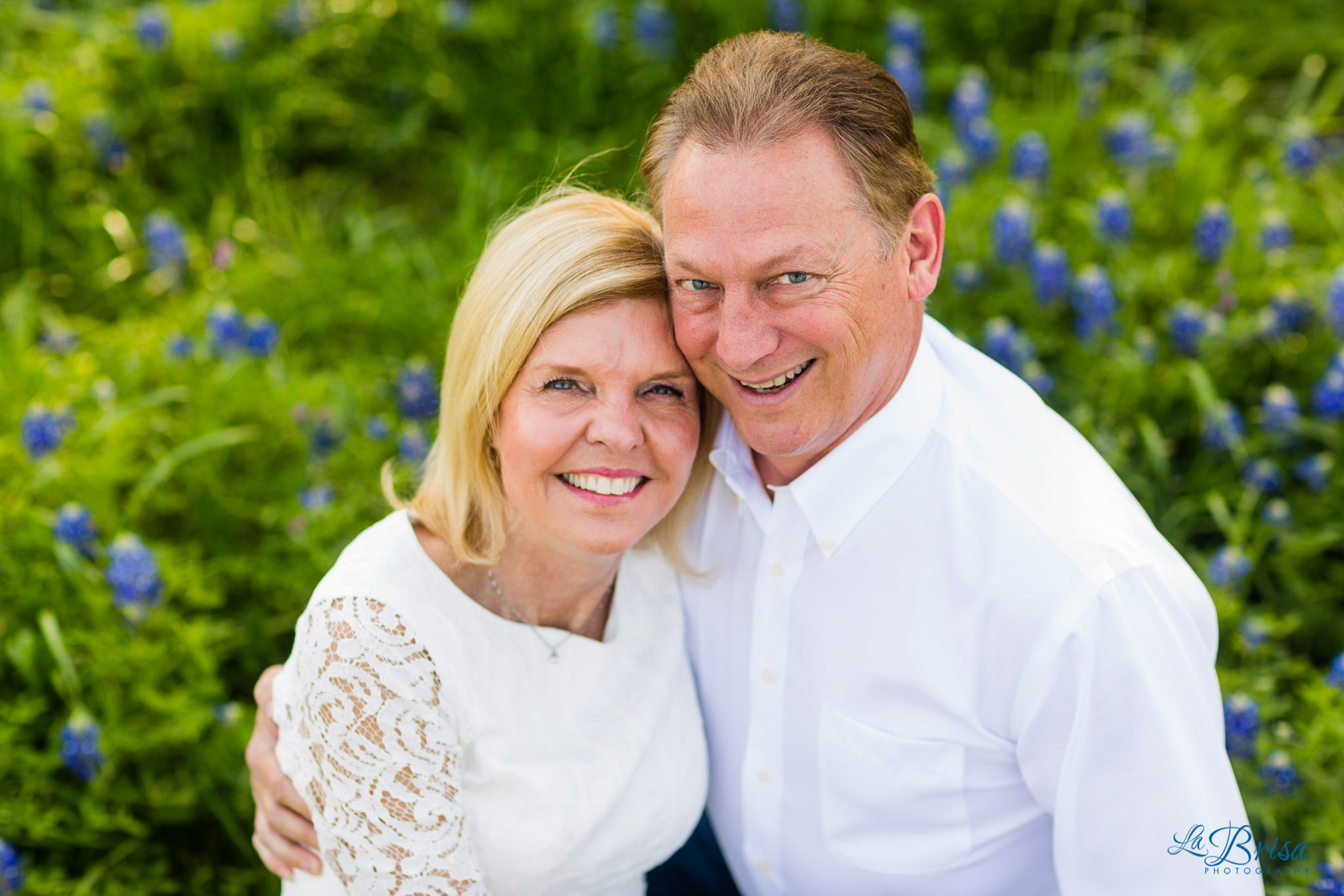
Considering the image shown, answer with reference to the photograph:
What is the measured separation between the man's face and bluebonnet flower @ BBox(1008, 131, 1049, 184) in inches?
68.6

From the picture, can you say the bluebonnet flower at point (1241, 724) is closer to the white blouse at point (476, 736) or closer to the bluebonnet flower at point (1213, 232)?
the white blouse at point (476, 736)

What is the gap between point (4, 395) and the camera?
334 centimetres

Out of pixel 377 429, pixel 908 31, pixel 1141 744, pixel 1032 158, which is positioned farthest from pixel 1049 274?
pixel 377 429

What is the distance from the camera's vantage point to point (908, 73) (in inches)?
157

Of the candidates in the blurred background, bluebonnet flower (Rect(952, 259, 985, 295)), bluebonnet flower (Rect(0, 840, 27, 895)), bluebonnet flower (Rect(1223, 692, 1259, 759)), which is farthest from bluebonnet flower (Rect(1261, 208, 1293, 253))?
bluebonnet flower (Rect(0, 840, 27, 895))

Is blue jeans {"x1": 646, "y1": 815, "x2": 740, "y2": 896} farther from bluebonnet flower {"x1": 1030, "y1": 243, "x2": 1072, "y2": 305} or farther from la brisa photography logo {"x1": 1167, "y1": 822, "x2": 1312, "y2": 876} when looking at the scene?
bluebonnet flower {"x1": 1030, "y1": 243, "x2": 1072, "y2": 305}

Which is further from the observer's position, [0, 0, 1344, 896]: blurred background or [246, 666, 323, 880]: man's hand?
[0, 0, 1344, 896]: blurred background

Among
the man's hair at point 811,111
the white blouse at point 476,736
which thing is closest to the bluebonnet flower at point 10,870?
the white blouse at point 476,736

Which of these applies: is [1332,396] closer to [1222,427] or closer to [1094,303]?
[1222,427]

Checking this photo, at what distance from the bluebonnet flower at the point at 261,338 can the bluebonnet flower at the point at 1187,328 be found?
265 centimetres

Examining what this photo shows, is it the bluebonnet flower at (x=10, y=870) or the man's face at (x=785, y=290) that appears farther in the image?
the bluebonnet flower at (x=10, y=870)

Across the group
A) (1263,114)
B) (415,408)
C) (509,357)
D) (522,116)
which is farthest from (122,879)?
(1263,114)

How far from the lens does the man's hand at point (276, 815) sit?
2.24 meters

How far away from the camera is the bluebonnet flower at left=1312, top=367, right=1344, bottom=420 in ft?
10.1
